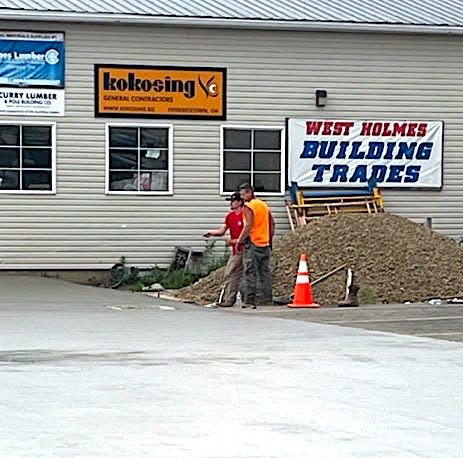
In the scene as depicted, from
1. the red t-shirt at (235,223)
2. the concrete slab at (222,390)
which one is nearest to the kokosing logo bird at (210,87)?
the red t-shirt at (235,223)

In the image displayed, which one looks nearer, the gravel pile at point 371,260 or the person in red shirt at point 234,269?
the person in red shirt at point 234,269

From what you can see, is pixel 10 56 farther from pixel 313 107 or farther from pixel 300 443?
pixel 300 443

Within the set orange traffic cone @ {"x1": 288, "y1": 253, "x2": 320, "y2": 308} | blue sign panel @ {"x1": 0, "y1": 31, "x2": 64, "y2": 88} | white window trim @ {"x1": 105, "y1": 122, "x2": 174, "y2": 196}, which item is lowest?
orange traffic cone @ {"x1": 288, "y1": 253, "x2": 320, "y2": 308}

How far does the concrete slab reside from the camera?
8.43 metres

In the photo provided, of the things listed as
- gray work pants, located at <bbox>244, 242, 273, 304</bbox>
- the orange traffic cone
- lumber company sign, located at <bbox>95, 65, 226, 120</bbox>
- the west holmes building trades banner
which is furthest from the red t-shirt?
the west holmes building trades banner

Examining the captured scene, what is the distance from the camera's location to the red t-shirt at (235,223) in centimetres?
2130

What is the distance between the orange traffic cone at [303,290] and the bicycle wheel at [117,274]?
21.7ft

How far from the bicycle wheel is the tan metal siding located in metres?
0.31

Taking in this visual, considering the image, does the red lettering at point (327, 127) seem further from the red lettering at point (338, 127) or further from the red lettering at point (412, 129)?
the red lettering at point (412, 129)

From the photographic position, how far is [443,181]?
96.5 ft

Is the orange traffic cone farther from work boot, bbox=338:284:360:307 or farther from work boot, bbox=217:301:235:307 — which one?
work boot, bbox=217:301:235:307

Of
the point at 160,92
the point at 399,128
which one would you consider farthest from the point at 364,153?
the point at 160,92

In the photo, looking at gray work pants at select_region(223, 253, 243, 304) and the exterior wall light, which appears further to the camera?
the exterior wall light

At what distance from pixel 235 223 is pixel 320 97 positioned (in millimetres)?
7862
